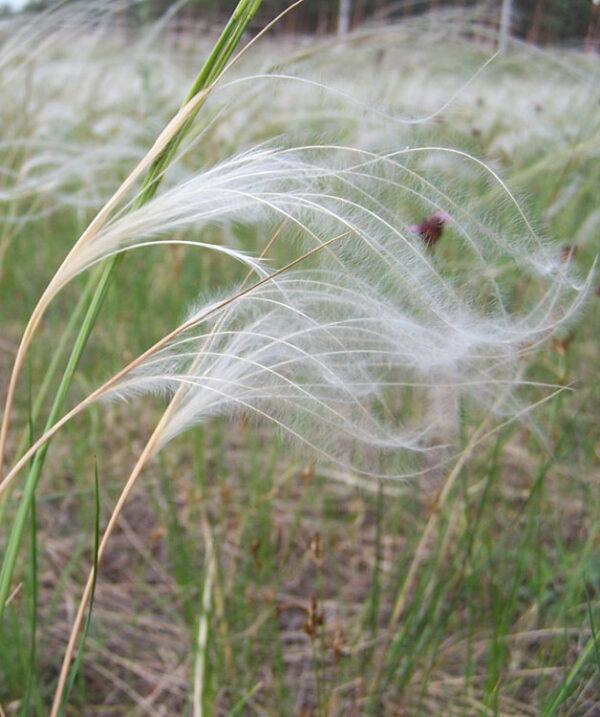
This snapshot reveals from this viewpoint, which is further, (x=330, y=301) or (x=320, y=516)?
(x=320, y=516)

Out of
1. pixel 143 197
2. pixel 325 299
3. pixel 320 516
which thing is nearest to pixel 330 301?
pixel 325 299

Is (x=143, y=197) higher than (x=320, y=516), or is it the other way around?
Answer: (x=143, y=197)

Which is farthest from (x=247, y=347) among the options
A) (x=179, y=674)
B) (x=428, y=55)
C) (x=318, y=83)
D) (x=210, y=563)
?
(x=428, y=55)

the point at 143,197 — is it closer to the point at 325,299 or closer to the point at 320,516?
the point at 325,299

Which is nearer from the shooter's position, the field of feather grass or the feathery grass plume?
the feathery grass plume

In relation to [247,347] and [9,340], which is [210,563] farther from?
[9,340]

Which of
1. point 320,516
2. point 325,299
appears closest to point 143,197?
point 325,299

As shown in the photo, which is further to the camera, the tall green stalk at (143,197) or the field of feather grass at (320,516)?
the field of feather grass at (320,516)

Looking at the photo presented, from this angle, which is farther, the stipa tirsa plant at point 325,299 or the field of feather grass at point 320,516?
the field of feather grass at point 320,516
